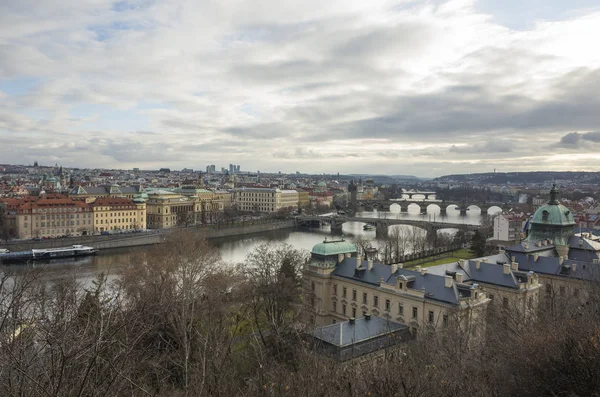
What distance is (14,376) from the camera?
381cm

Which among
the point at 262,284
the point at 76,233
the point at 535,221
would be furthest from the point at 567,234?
the point at 76,233

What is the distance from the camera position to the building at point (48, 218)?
1754 inches

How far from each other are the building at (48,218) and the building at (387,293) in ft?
118

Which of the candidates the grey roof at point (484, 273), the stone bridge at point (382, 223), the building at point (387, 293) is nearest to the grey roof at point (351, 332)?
the building at point (387, 293)

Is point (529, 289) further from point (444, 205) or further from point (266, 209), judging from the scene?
point (444, 205)

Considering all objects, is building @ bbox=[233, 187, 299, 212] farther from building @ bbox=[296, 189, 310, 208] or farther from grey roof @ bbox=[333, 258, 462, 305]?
grey roof @ bbox=[333, 258, 462, 305]

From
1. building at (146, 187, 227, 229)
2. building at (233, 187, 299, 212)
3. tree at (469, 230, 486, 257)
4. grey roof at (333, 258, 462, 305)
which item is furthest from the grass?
building at (233, 187, 299, 212)

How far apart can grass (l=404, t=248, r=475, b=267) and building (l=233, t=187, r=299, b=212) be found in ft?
149

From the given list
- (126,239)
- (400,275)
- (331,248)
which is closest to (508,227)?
(331,248)

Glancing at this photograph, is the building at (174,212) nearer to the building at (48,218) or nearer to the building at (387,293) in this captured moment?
the building at (48,218)

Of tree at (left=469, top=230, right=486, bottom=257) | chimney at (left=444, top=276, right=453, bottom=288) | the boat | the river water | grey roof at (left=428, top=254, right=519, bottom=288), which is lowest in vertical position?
the river water

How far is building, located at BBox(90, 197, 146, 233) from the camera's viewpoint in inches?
2010

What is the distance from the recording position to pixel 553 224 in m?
25.2

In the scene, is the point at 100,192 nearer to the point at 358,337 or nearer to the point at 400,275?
the point at 400,275
